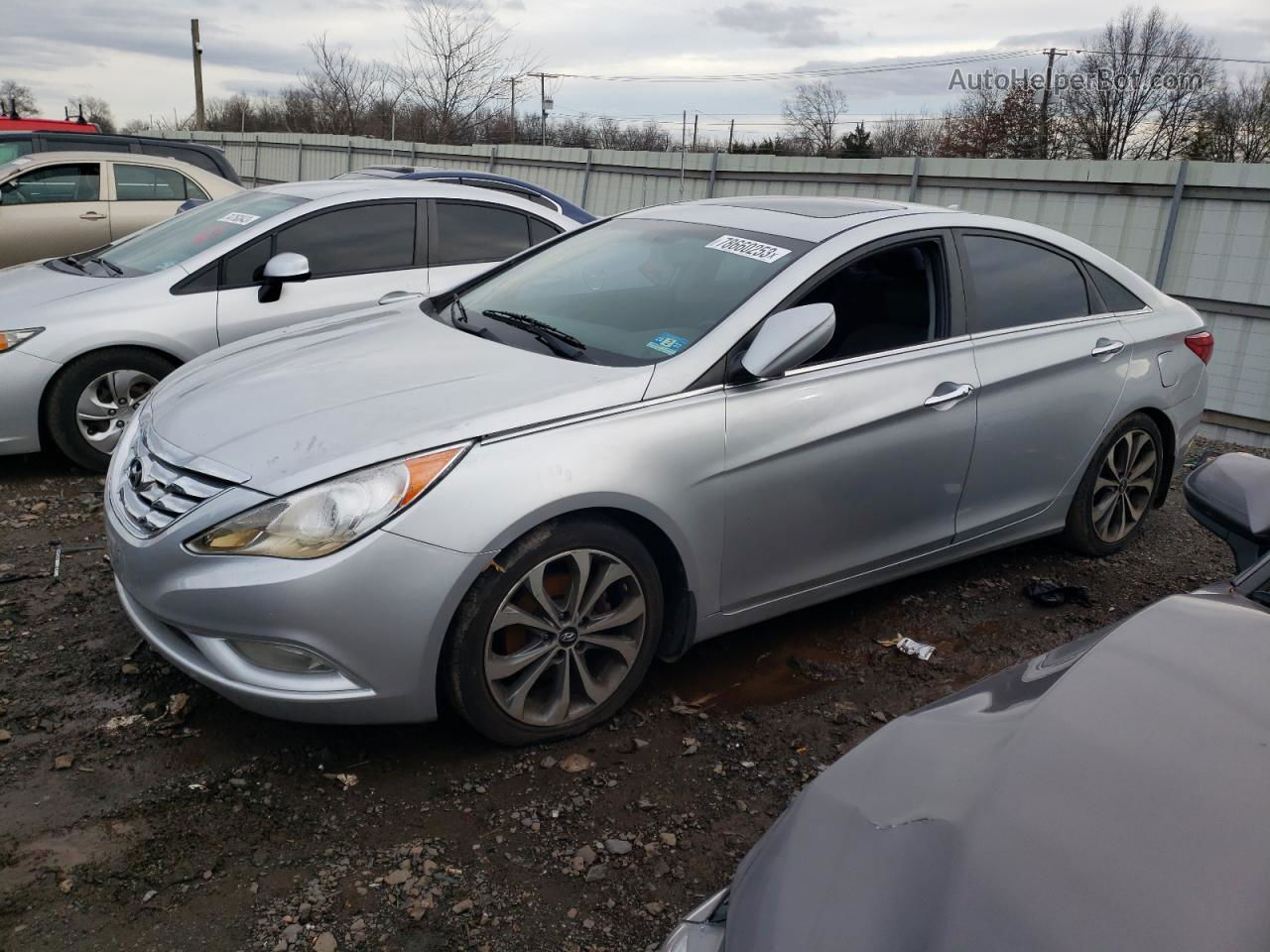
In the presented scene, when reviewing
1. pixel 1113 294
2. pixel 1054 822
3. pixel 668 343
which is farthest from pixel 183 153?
pixel 1054 822

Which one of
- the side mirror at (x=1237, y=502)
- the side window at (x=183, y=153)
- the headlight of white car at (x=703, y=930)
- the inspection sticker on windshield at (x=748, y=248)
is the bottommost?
the headlight of white car at (x=703, y=930)

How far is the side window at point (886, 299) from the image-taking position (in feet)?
12.0

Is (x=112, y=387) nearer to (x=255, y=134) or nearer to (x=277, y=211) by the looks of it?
(x=277, y=211)

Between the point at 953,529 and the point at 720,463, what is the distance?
4.14ft

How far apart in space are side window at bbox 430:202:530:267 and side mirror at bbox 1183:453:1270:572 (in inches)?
188

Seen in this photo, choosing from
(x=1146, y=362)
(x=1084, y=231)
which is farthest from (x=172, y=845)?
(x=1084, y=231)

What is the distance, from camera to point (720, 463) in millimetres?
3236

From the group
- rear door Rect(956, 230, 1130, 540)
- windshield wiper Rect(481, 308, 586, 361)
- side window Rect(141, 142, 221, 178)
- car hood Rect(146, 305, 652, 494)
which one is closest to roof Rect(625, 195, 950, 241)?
rear door Rect(956, 230, 1130, 540)

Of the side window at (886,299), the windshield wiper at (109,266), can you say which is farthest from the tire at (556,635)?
the windshield wiper at (109,266)

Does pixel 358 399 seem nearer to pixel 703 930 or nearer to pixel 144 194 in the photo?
pixel 703 930

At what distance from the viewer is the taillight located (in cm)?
484

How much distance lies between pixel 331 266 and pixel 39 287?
154 cm

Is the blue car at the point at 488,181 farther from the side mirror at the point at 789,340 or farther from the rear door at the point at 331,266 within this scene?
the side mirror at the point at 789,340

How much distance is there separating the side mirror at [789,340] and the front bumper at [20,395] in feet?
12.6
